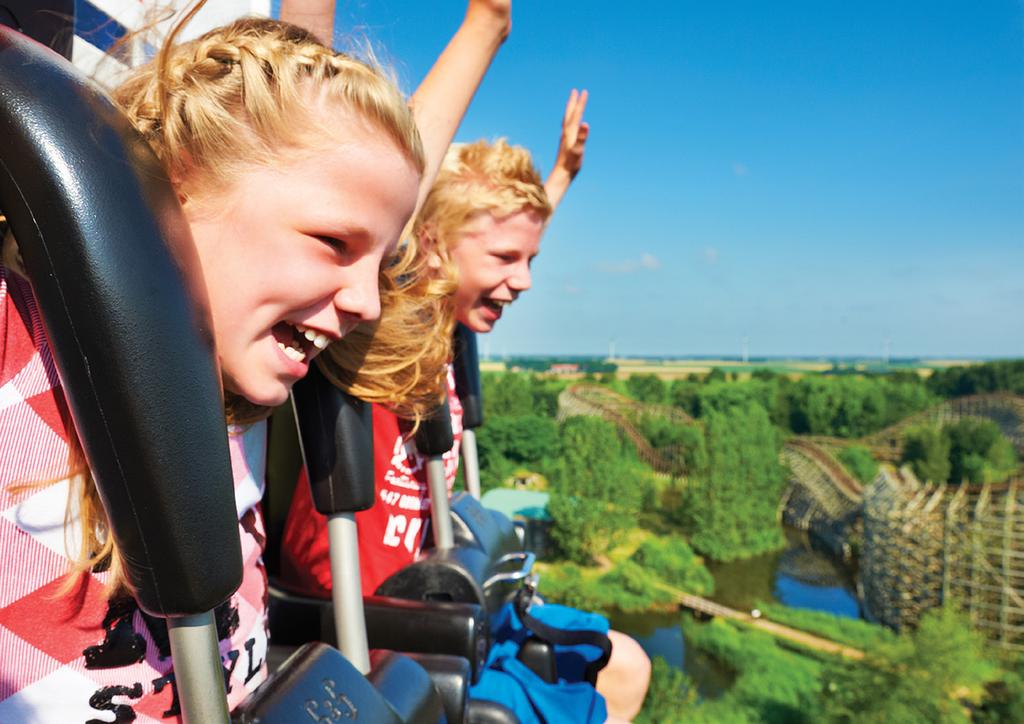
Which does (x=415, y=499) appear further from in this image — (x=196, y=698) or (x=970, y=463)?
(x=970, y=463)

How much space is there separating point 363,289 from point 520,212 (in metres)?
0.75

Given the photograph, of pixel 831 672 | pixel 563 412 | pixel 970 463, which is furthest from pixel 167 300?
pixel 563 412

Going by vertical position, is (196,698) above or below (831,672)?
above

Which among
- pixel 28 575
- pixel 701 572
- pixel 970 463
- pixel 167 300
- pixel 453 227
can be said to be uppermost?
pixel 453 227

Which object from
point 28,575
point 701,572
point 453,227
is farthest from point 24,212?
point 701,572

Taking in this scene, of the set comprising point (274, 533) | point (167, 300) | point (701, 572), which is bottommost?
point (701, 572)

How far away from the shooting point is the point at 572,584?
1570cm

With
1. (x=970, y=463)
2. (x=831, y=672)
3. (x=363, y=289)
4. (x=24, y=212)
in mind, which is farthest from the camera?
(x=970, y=463)

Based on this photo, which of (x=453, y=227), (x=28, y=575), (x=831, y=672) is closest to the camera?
(x=28, y=575)

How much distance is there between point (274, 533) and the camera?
41.1 inches

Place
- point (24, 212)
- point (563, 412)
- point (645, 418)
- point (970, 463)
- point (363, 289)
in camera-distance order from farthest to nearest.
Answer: point (563, 412)
point (645, 418)
point (970, 463)
point (363, 289)
point (24, 212)

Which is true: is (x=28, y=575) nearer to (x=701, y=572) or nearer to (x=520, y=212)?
(x=520, y=212)

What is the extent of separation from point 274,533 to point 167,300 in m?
0.72

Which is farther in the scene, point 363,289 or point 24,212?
point 363,289
